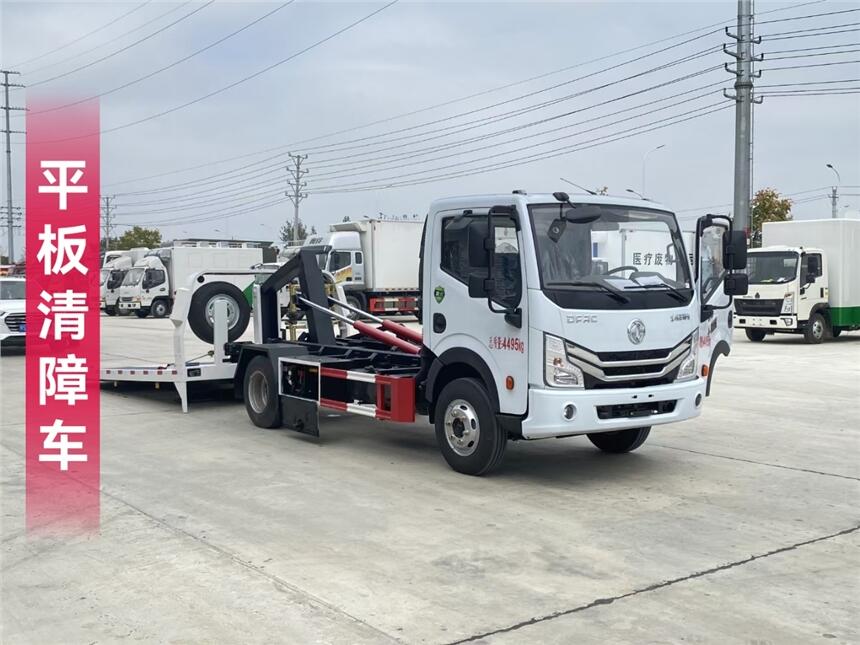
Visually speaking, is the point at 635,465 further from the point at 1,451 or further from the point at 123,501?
the point at 1,451

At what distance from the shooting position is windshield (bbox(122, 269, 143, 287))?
38013mm

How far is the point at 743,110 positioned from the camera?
2636cm

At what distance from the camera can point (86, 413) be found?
1170 cm

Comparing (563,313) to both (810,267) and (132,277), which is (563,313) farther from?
(132,277)

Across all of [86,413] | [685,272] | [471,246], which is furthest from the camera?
[86,413]

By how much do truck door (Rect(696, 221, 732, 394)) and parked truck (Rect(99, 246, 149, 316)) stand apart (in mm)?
31466

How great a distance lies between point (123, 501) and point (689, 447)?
558cm

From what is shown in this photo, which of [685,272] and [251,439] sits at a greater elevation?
[685,272]

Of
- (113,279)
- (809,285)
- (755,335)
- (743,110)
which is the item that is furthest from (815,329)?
(113,279)

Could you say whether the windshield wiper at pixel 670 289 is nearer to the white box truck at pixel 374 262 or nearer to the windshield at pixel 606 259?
the windshield at pixel 606 259

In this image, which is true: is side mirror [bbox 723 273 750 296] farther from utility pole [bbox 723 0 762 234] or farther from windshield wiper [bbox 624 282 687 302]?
utility pole [bbox 723 0 762 234]

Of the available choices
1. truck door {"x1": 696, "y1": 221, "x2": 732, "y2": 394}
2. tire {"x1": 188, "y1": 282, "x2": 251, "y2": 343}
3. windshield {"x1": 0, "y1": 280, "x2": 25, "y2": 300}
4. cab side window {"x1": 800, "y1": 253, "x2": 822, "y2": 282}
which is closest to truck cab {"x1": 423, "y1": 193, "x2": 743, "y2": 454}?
truck door {"x1": 696, "y1": 221, "x2": 732, "y2": 394}

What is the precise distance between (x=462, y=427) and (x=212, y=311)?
16.6 ft

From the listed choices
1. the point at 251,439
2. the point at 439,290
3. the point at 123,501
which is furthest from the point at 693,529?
the point at 251,439
